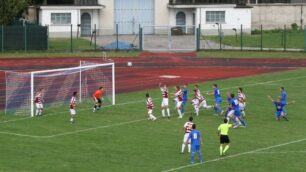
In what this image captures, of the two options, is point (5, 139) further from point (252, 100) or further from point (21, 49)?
point (21, 49)

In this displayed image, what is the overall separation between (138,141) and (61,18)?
61.8 m

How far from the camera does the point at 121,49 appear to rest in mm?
87625

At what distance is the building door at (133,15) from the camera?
103250mm

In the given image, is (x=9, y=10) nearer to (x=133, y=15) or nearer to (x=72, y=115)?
(x=133, y=15)

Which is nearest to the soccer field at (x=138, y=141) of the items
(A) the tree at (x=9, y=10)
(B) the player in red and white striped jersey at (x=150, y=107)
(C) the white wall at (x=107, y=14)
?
(B) the player in red and white striped jersey at (x=150, y=107)

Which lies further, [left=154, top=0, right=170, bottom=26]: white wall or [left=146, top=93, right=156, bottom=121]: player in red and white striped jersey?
[left=154, top=0, right=170, bottom=26]: white wall

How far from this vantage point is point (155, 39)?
97.7 m

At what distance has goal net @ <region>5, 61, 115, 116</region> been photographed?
51.0 meters

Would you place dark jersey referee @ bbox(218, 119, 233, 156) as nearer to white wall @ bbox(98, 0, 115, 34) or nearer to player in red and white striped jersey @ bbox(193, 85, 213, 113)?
player in red and white striped jersey @ bbox(193, 85, 213, 113)

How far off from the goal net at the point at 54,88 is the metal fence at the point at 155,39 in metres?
25.3

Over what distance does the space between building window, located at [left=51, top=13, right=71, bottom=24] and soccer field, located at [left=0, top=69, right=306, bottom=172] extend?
4664 centimetres

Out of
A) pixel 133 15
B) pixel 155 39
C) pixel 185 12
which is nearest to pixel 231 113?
pixel 155 39

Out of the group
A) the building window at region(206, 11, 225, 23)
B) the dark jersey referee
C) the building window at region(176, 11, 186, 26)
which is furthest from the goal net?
the building window at region(176, 11, 186, 26)

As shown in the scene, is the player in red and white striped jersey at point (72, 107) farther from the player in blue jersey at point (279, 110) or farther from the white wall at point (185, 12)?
the white wall at point (185, 12)
